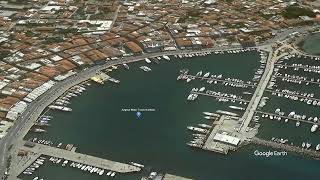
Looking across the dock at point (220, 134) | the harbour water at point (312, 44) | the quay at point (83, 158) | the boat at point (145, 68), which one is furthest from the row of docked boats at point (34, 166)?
the harbour water at point (312, 44)

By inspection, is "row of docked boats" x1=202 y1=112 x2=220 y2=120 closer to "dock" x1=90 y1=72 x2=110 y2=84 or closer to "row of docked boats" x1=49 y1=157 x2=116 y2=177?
"row of docked boats" x1=49 y1=157 x2=116 y2=177

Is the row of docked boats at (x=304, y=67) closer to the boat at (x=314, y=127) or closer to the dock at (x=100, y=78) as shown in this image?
the boat at (x=314, y=127)

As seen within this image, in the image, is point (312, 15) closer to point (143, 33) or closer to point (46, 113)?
point (143, 33)

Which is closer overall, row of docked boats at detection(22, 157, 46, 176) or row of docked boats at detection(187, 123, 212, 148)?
row of docked boats at detection(22, 157, 46, 176)

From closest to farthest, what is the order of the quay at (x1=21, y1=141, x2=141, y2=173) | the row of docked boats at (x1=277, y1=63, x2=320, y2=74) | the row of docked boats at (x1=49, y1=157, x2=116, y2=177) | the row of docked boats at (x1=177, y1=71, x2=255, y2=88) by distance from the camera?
the row of docked boats at (x1=49, y1=157, x2=116, y2=177)
the quay at (x1=21, y1=141, x2=141, y2=173)
the row of docked boats at (x1=177, y1=71, x2=255, y2=88)
the row of docked boats at (x1=277, y1=63, x2=320, y2=74)

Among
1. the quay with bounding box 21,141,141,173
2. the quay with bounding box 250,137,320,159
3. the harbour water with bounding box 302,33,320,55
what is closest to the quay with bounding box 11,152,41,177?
the quay with bounding box 21,141,141,173

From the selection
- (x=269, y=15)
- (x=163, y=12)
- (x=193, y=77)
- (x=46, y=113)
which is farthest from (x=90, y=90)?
(x=269, y=15)
